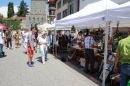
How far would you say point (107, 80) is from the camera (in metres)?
6.52

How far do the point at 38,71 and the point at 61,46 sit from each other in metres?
7.70

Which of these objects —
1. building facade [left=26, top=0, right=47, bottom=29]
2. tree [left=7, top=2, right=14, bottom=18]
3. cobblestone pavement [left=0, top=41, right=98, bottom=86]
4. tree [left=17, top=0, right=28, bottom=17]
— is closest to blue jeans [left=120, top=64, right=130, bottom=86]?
cobblestone pavement [left=0, top=41, right=98, bottom=86]

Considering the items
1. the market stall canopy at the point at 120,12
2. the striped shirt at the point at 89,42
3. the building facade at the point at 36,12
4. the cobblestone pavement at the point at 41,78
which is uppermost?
the building facade at the point at 36,12

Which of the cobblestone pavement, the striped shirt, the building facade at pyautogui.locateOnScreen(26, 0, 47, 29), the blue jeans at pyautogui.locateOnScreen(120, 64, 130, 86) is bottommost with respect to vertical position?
the cobblestone pavement

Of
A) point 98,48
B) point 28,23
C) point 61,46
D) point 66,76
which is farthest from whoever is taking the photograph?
point 28,23

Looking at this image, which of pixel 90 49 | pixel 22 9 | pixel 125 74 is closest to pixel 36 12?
pixel 22 9

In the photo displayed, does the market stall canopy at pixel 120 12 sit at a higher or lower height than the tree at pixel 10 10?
lower

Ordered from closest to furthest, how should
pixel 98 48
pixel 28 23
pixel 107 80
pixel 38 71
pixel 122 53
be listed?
1. pixel 122 53
2. pixel 107 80
3. pixel 38 71
4. pixel 98 48
5. pixel 28 23

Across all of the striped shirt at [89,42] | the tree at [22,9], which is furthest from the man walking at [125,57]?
the tree at [22,9]

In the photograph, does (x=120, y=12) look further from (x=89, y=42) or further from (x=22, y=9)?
(x=22, y=9)

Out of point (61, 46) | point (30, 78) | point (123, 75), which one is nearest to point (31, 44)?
point (30, 78)

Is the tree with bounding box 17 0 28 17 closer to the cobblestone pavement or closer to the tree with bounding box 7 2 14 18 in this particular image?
the tree with bounding box 7 2 14 18

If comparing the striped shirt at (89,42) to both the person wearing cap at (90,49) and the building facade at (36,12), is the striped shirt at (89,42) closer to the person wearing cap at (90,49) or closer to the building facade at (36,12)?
the person wearing cap at (90,49)

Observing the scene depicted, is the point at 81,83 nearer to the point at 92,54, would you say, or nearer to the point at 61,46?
the point at 92,54
